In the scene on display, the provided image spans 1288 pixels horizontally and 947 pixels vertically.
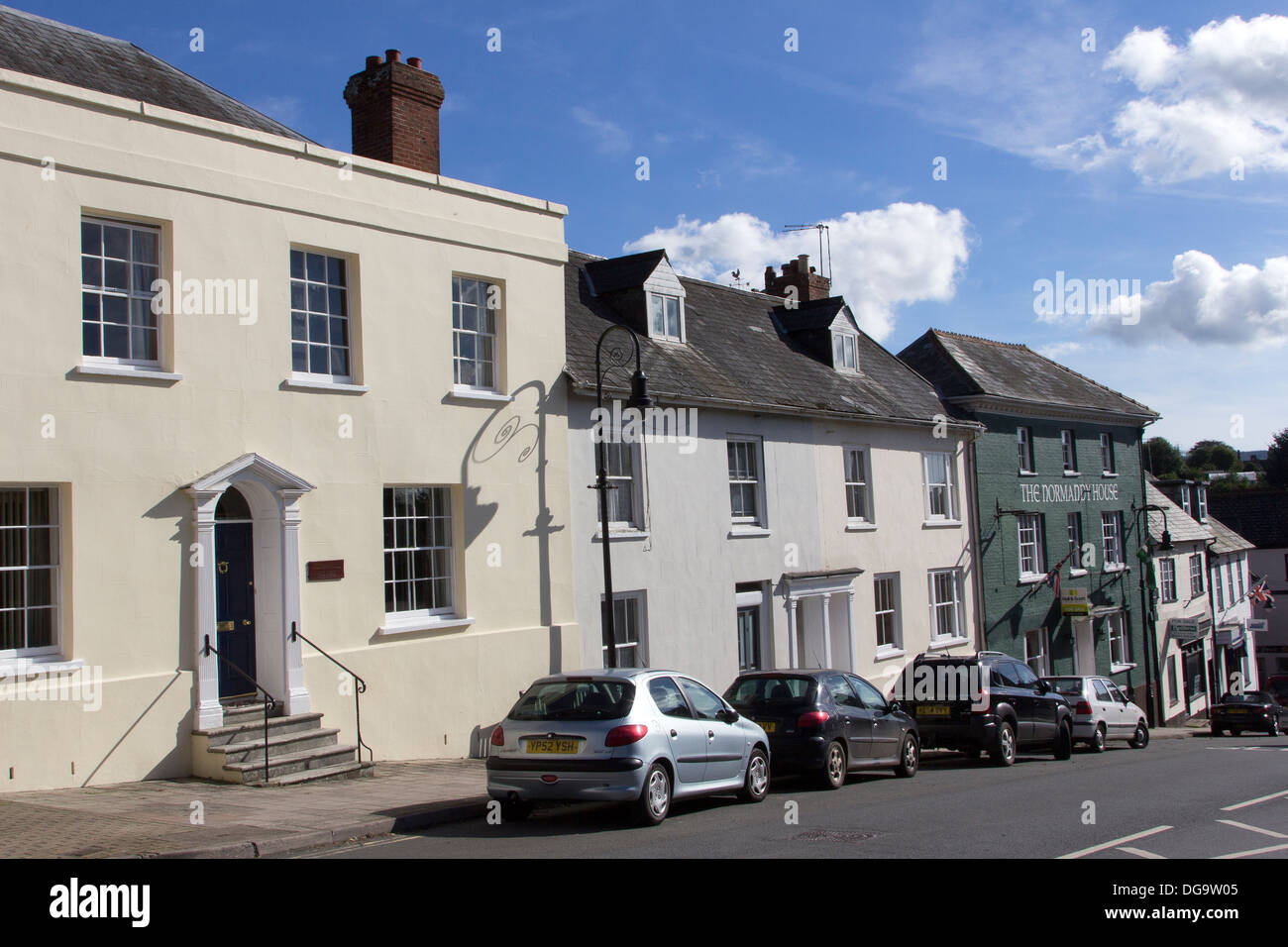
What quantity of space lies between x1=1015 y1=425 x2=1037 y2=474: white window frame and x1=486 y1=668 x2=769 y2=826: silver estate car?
23.3m

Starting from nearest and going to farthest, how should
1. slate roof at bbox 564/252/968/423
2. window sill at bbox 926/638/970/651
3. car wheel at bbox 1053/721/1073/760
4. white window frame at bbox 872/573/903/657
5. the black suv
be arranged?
the black suv → slate roof at bbox 564/252/968/423 → car wheel at bbox 1053/721/1073/760 → white window frame at bbox 872/573/903/657 → window sill at bbox 926/638/970/651

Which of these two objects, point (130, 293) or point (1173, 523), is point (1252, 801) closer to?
point (130, 293)

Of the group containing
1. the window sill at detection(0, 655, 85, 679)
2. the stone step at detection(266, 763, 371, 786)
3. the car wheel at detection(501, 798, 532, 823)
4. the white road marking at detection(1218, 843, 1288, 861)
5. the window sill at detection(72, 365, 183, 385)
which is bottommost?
the white road marking at detection(1218, 843, 1288, 861)

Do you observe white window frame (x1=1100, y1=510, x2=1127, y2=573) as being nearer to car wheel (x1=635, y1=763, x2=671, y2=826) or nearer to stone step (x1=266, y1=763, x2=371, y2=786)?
stone step (x1=266, y1=763, x2=371, y2=786)

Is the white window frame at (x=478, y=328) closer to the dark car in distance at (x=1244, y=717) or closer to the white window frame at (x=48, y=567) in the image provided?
the white window frame at (x=48, y=567)

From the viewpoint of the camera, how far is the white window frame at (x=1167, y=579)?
138 ft

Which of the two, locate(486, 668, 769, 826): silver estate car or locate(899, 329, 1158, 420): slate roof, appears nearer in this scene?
locate(486, 668, 769, 826): silver estate car

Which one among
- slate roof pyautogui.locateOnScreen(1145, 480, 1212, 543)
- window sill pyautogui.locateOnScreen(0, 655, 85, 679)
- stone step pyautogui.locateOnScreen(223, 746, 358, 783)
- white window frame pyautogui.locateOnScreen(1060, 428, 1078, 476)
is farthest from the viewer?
slate roof pyautogui.locateOnScreen(1145, 480, 1212, 543)

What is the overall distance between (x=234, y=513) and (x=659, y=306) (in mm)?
11004

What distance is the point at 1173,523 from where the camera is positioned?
4447 cm

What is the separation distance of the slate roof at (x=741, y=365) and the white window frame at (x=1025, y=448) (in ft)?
13.2

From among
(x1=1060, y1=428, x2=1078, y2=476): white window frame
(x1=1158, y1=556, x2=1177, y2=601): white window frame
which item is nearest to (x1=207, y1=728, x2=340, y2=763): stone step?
(x1=1060, y1=428, x2=1078, y2=476): white window frame

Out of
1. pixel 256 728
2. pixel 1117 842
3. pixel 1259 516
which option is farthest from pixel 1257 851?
pixel 1259 516

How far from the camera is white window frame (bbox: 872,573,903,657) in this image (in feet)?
87.2
